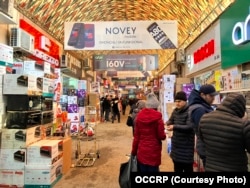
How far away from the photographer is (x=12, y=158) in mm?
4379

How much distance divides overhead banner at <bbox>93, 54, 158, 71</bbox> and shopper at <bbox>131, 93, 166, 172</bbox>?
8623 mm

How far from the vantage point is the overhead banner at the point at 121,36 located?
24.6 feet

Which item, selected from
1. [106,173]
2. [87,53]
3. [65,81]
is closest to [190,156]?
[106,173]

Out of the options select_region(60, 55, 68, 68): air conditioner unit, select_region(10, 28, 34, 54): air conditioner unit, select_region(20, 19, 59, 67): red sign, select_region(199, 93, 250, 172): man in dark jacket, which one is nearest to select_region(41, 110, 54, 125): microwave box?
select_region(10, 28, 34, 54): air conditioner unit

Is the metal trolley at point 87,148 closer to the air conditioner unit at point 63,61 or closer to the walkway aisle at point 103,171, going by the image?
the walkway aisle at point 103,171

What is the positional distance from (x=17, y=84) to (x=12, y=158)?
3.86ft

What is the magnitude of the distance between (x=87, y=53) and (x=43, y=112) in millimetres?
11800

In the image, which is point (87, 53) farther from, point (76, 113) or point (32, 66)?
point (32, 66)

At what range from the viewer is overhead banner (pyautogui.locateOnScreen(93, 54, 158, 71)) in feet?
38.9

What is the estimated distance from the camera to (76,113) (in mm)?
10156

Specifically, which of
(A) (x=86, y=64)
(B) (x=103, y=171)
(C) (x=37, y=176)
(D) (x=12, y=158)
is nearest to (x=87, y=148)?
(B) (x=103, y=171)

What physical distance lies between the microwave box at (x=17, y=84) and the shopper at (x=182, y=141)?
2.37 metres

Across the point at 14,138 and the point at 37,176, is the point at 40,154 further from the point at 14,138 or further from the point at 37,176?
the point at 14,138

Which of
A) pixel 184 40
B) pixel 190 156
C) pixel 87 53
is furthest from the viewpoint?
pixel 87 53
